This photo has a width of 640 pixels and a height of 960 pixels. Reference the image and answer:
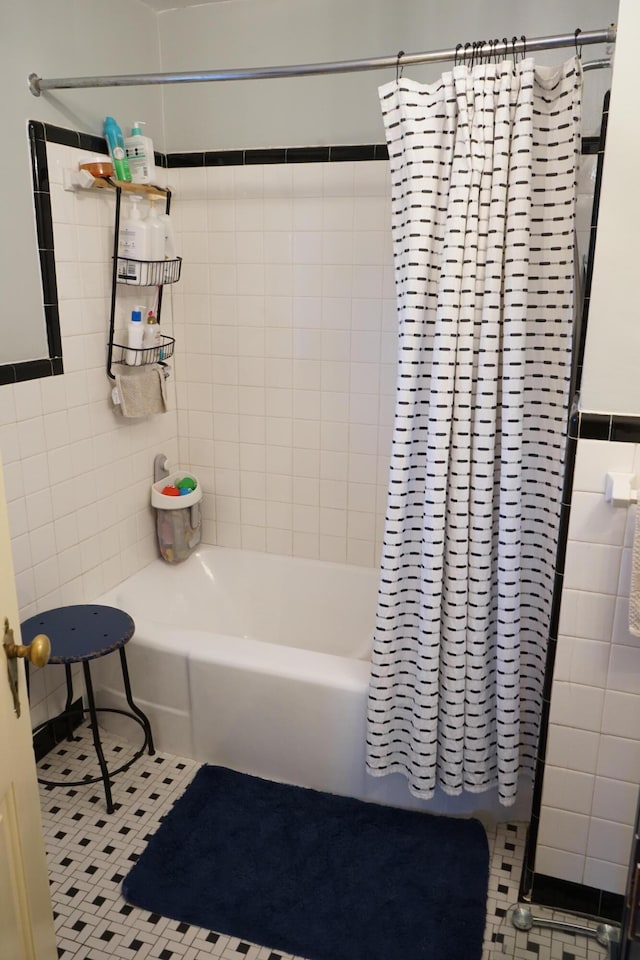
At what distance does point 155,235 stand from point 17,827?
1944 mm

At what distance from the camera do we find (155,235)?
2.54 metres

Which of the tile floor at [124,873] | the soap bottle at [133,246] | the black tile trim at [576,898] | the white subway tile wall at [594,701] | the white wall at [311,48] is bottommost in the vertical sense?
the tile floor at [124,873]

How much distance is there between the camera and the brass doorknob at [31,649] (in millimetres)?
1131

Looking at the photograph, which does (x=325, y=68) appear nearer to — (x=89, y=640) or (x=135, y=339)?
(x=135, y=339)

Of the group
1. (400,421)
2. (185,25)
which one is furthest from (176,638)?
(185,25)

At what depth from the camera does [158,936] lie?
185cm

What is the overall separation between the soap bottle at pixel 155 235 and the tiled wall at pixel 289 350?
32 cm

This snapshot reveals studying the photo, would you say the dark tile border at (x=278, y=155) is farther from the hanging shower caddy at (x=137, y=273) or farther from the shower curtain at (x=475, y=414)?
the shower curtain at (x=475, y=414)

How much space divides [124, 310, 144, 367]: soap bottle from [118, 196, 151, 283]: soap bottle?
137 mm

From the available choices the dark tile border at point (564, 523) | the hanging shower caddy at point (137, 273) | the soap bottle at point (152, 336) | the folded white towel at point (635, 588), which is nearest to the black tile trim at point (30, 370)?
the hanging shower caddy at point (137, 273)

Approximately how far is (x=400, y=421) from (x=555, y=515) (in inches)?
18.7

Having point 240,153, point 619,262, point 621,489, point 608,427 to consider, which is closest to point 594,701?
point 621,489

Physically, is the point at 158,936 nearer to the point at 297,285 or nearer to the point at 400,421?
the point at 400,421

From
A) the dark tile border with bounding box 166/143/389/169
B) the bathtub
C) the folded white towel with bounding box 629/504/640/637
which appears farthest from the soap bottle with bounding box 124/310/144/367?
the folded white towel with bounding box 629/504/640/637
